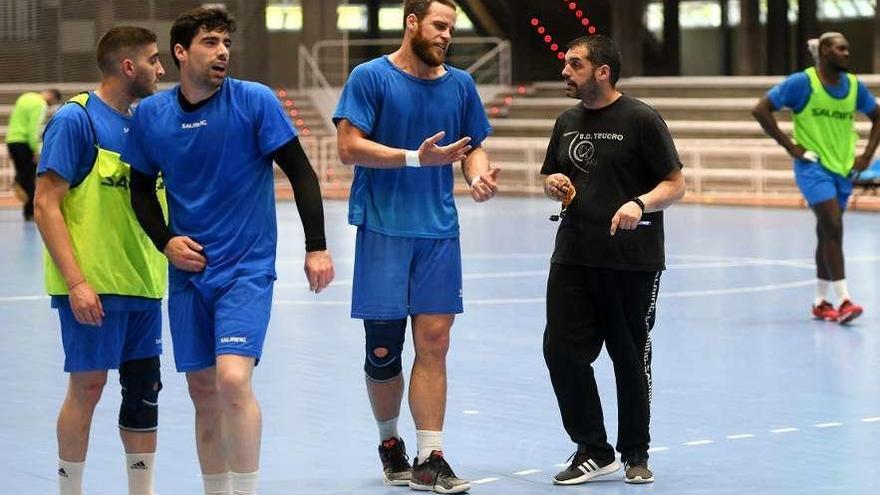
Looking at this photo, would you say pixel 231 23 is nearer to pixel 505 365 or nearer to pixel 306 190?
pixel 306 190

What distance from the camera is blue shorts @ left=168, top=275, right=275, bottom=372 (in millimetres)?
6488

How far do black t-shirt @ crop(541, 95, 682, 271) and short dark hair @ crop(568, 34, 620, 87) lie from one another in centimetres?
15

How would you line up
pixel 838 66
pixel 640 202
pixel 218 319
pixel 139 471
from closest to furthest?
pixel 218 319, pixel 139 471, pixel 640 202, pixel 838 66

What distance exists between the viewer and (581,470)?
7645 mm

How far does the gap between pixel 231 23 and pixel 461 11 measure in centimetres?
3106

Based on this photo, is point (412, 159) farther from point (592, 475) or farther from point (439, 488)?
point (592, 475)

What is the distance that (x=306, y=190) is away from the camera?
6.62 metres

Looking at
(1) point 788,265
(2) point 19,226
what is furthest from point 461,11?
(1) point 788,265

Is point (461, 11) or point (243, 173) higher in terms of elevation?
point (461, 11)

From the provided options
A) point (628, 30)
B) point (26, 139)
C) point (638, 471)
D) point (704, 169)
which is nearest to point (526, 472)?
point (638, 471)

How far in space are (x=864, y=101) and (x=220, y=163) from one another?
8.00 metres

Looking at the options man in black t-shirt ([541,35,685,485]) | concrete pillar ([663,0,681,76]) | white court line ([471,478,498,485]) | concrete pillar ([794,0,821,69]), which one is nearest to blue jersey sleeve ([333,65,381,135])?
man in black t-shirt ([541,35,685,485])

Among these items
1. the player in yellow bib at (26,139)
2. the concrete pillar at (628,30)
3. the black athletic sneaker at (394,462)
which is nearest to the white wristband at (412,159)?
the black athletic sneaker at (394,462)

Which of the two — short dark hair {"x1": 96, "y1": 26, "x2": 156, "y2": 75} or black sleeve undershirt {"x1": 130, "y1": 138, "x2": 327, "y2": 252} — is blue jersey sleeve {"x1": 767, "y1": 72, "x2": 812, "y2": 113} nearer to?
black sleeve undershirt {"x1": 130, "y1": 138, "x2": 327, "y2": 252}
